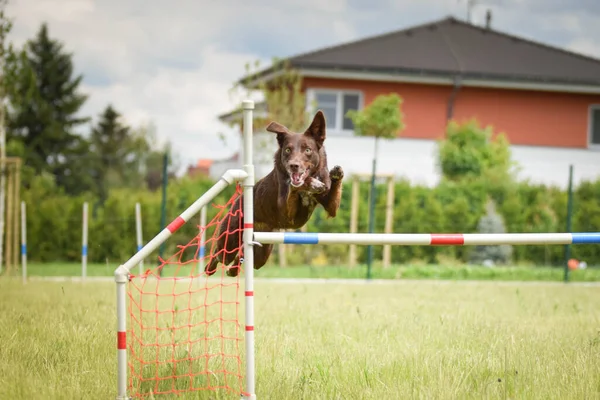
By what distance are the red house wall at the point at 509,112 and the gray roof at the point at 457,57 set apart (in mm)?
893

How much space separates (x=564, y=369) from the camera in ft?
15.8

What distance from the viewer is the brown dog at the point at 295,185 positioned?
184 inches

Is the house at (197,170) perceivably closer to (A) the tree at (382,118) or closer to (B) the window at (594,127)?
(A) the tree at (382,118)

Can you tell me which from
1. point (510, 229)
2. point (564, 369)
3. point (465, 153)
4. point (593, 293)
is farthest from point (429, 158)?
point (564, 369)

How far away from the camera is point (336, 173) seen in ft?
15.9

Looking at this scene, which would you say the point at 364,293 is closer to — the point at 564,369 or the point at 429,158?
the point at 564,369

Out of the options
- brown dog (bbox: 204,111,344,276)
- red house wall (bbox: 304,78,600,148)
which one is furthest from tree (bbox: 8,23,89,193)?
brown dog (bbox: 204,111,344,276)

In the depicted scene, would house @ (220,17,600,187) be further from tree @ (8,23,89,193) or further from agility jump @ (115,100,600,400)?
agility jump @ (115,100,600,400)

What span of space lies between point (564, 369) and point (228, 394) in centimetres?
249

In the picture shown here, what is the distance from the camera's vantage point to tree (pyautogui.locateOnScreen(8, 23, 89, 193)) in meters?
35.5

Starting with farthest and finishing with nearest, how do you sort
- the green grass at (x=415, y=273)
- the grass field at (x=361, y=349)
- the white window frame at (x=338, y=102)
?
1. the white window frame at (x=338, y=102)
2. the green grass at (x=415, y=273)
3. the grass field at (x=361, y=349)

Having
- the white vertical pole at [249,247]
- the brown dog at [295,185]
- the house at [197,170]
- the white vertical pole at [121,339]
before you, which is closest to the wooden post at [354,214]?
the house at [197,170]

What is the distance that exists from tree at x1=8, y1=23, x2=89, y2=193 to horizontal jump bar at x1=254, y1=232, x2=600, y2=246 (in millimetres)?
27883

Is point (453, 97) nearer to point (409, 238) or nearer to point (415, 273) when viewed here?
point (415, 273)
